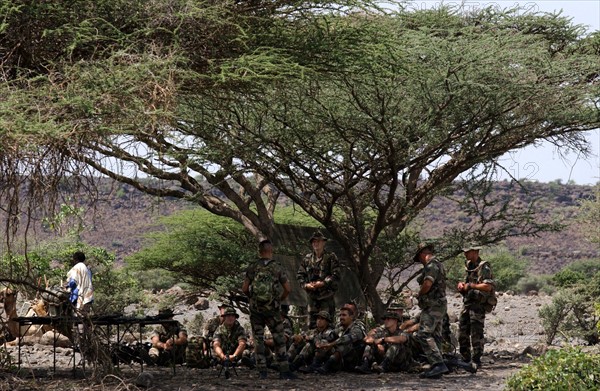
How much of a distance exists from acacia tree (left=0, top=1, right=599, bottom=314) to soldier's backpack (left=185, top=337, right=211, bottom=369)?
2441mm

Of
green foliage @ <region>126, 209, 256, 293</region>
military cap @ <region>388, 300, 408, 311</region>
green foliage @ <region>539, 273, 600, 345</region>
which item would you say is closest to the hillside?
green foliage @ <region>126, 209, 256, 293</region>

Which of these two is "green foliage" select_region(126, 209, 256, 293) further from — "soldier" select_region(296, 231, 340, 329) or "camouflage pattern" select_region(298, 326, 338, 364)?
"camouflage pattern" select_region(298, 326, 338, 364)

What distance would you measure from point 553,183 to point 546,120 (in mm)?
69639

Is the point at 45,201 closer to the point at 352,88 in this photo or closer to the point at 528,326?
the point at 352,88

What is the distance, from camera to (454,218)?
77.6m

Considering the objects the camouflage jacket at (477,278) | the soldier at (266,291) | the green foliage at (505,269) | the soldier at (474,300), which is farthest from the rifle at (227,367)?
the green foliage at (505,269)

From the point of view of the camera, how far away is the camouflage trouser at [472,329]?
54.4ft

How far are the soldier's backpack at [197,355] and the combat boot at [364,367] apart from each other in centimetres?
219

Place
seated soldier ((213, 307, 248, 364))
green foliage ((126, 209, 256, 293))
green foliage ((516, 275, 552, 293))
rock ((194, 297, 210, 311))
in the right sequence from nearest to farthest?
seated soldier ((213, 307, 248, 364)) → green foliage ((126, 209, 256, 293)) → rock ((194, 297, 210, 311)) → green foliage ((516, 275, 552, 293))

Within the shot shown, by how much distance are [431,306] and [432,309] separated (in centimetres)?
4

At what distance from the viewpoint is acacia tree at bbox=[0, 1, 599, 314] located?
41.3 ft

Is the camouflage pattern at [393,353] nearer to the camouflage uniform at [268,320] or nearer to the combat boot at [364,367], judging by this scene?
the combat boot at [364,367]

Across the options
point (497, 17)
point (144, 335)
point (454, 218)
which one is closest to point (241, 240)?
point (144, 335)

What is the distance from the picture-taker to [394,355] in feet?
50.9
